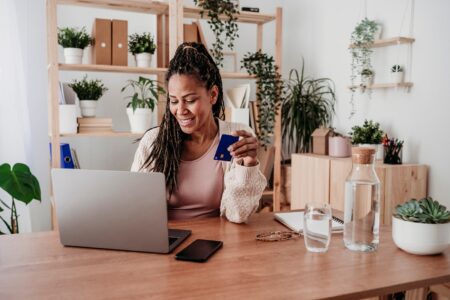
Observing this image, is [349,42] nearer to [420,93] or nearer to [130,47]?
[420,93]

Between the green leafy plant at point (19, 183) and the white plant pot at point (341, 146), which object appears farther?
the white plant pot at point (341, 146)

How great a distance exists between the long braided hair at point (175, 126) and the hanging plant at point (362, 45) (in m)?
1.61

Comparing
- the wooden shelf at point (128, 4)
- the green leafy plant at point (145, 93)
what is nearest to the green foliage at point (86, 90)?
the green leafy plant at point (145, 93)

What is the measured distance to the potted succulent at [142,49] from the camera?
9.43 feet

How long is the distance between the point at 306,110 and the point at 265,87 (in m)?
0.50

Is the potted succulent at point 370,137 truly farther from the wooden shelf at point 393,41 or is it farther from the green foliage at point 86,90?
the green foliage at point 86,90

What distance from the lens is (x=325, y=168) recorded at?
2.95 metres

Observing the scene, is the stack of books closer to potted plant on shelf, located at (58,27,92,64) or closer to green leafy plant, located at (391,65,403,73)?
potted plant on shelf, located at (58,27,92,64)

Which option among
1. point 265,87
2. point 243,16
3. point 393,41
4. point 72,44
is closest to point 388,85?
point 393,41

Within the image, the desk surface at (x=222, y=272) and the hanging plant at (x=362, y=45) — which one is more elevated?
the hanging plant at (x=362, y=45)

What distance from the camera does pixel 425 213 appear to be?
1.09 meters

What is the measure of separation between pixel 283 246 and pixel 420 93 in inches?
78.7

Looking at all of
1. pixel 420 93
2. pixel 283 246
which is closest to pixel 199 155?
pixel 283 246

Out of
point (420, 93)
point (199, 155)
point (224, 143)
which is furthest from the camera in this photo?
point (420, 93)
